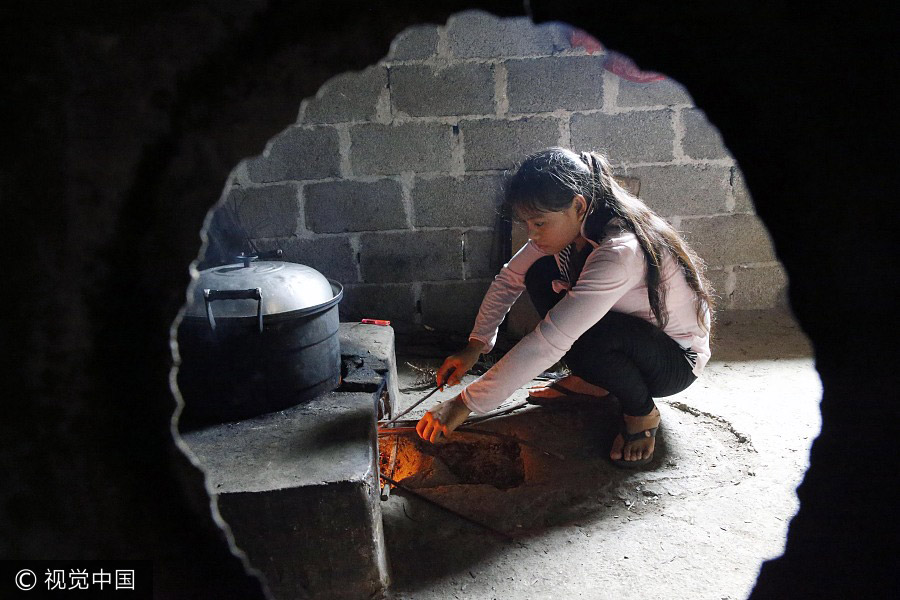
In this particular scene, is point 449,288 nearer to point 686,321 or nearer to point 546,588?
point 686,321

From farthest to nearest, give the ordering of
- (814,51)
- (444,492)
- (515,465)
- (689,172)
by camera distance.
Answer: (689,172)
(515,465)
(444,492)
(814,51)

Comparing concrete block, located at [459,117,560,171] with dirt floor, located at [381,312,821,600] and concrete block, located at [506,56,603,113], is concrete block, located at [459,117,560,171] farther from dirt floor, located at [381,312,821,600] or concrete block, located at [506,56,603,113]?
dirt floor, located at [381,312,821,600]

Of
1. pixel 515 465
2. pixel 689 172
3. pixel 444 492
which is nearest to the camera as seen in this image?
pixel 444 492

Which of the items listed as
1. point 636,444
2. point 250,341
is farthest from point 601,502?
point 250,341

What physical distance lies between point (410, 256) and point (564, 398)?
138cm

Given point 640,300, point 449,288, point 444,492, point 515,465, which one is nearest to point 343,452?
point 444,492

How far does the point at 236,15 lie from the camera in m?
0.69

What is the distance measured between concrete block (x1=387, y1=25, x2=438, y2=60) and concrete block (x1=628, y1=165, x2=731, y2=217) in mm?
1396

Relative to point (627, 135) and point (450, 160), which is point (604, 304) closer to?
point (450, 160)

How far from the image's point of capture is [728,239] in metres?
3.68

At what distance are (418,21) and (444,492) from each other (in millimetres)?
1751

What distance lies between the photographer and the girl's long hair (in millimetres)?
1983

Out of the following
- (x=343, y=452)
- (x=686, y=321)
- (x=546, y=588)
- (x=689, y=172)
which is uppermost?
(x=689, y=172)

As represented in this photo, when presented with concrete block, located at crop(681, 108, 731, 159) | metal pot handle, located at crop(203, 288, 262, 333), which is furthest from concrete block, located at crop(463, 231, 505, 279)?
metal pot handle, located at crop(203, 288, 262, 333)
